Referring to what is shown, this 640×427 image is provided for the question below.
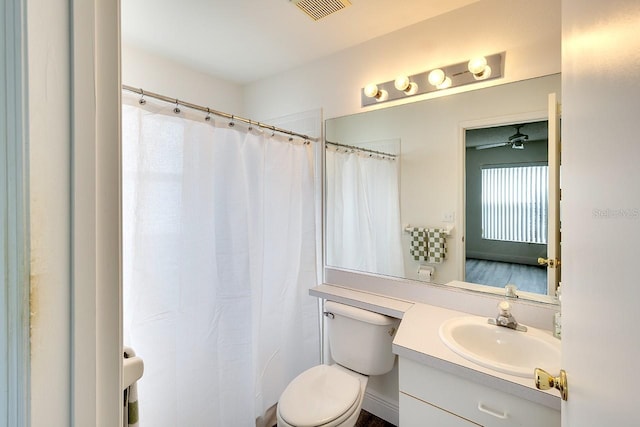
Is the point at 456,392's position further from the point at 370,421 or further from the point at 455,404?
the point at 370,421

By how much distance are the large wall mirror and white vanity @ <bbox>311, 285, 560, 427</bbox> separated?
406mm

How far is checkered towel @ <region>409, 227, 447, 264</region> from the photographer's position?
1632 mm

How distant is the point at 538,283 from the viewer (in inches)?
52.5

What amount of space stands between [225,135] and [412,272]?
1.34 metres

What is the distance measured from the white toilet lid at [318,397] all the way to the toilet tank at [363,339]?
96 millimetres

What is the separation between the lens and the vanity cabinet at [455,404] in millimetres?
926

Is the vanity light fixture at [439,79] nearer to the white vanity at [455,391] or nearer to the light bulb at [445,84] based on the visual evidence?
the light bulb at [445,84]

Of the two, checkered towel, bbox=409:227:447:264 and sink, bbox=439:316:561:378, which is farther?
checkered towel, bbox=409:227:447:264

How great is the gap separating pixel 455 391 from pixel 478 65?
1.48 metres

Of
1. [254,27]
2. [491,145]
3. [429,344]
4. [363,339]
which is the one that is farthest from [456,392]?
[254,27]

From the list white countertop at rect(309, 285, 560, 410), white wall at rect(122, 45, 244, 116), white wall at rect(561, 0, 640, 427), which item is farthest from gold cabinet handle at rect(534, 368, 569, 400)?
white wall at rect(122, 45, 244, 116)

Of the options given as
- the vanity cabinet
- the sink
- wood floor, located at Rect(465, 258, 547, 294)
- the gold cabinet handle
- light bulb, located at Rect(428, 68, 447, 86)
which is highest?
light bulb, located at Rect(428, 68, 447, 86)

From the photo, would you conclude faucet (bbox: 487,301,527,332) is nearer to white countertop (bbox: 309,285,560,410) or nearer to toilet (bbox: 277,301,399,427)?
white countertop (bbox: 309,285,560,410)

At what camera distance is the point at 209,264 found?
1414 millimetres
